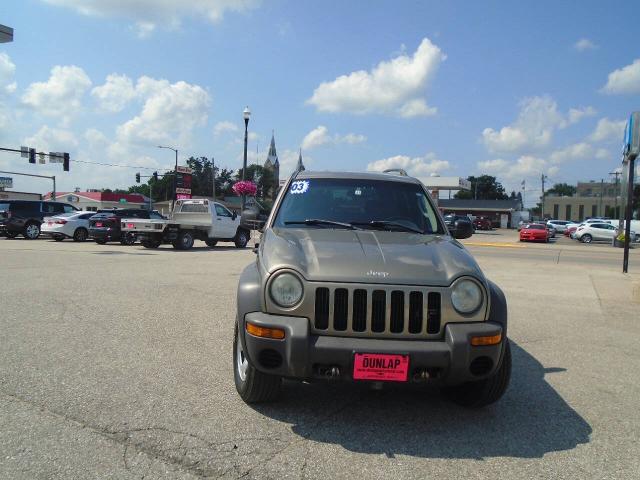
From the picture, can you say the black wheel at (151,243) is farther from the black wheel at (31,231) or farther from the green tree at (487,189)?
the green tree at (487,189)

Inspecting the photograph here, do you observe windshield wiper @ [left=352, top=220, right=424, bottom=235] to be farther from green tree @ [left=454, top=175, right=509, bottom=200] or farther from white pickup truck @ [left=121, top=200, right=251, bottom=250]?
green tree @ [left=454, top=175, right=509, bottom=200]

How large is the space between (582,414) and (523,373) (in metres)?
1.03

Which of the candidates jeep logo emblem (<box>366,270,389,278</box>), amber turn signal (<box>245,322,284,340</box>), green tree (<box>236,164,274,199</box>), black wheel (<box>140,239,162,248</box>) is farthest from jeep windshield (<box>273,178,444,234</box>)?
green tree (<box>236,164,274,199</box>)

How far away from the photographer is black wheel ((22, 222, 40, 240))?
25.1m

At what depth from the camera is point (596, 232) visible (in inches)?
1505

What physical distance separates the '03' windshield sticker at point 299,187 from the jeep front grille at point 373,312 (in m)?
1.84

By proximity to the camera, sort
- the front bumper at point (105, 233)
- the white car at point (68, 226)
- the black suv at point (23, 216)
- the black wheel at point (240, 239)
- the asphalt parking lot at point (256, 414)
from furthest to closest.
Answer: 1. the black suv at point (23, 216)
2. the white car at point (68, 226)
3. the black wheel at point (240, 239)
4. the front bumper at point (105, 233)
5. the asphalt parking lot at point (256, 414)

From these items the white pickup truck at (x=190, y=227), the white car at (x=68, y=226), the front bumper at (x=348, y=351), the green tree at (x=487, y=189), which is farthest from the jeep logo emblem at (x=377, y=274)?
the green tree at (x=487, y=189)

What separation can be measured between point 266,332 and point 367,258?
0.85m

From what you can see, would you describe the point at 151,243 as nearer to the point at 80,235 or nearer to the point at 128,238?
the point at 128,238

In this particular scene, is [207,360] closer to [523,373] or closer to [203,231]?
[523,373]

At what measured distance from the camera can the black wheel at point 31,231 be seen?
25062 millimetres

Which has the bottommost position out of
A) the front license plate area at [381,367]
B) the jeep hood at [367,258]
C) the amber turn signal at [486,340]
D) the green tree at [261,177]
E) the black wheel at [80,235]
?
the black wheel at [80,235]

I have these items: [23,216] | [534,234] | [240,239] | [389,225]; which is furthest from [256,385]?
[534,234]
